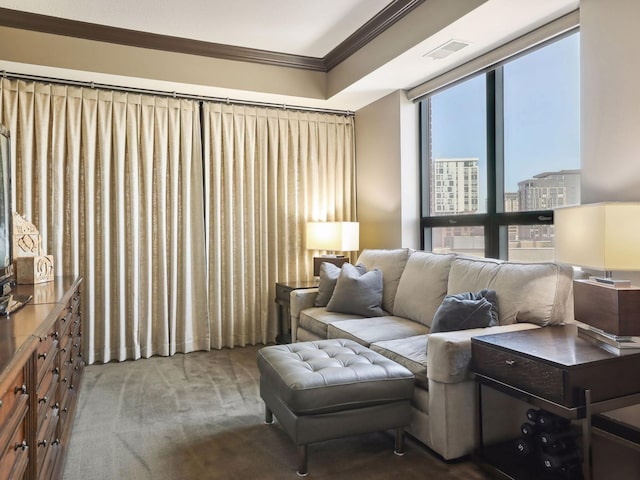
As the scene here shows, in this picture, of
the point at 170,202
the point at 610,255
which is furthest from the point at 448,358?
the point at 170,202

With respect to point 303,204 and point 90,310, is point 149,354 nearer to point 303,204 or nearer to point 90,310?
point 90,310

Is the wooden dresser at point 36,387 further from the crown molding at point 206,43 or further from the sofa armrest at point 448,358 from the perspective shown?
the crown molding at point 206,43

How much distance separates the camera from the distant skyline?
2850 millimetres

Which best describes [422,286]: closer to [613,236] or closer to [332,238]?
[332,238]

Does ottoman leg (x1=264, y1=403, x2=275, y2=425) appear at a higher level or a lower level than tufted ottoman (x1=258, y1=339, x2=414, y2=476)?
lower

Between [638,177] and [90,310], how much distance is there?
397cm

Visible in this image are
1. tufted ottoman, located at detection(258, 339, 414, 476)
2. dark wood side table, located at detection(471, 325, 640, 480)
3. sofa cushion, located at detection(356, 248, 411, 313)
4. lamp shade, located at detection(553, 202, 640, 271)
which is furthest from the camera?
sofa cushion, located at detection(356, 248, 411, 313)

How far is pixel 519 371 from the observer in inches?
76.4

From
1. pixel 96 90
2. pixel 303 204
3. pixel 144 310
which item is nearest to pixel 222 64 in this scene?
pixel 96 90

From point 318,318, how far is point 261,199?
1564mm

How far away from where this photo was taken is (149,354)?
13.5ft

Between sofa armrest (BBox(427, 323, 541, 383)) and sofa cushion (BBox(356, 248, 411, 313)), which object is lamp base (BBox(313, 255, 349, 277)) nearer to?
sofa cushion (BBox(356, 248, 411, 313))

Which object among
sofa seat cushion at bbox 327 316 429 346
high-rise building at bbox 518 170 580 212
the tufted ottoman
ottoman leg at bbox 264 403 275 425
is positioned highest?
high-rise building at bbox 518 170 580 212

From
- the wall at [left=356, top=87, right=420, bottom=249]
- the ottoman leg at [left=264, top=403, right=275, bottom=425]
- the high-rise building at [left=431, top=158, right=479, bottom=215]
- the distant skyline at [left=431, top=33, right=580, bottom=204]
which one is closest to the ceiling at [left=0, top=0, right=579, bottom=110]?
the distant skyline at [left=431, top=33, right=580, bottom=204]
